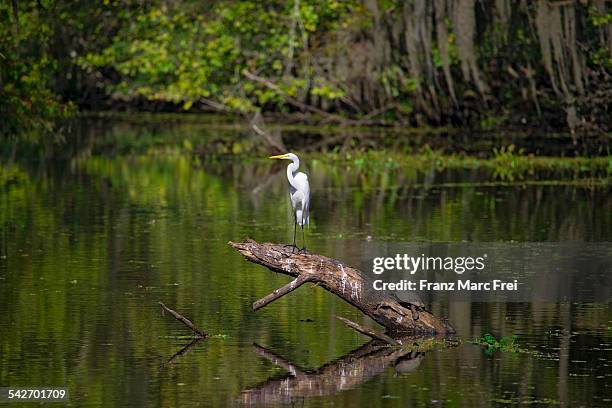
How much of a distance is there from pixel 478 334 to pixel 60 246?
24.5 feet

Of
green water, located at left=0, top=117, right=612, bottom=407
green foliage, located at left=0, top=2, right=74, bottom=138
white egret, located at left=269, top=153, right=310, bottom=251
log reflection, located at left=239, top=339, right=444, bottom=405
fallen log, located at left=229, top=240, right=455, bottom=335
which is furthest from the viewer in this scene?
green foliage, located at left=0, top=2, right=74, bottom=138

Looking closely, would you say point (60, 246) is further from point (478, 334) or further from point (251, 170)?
point (251, 170)

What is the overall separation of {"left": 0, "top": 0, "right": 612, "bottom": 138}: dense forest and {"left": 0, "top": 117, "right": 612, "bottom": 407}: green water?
4843 mm

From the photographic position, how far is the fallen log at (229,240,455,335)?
13.5 m

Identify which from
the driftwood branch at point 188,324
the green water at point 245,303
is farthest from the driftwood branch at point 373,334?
the driftwood branch at point 188,324

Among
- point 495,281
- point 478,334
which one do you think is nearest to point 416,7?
point 495,281

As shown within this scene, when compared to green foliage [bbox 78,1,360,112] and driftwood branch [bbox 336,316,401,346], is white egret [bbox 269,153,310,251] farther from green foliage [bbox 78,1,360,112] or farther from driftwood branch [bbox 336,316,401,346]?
green foliage [bbox 78,1,360,112]

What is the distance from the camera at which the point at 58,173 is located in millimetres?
32781

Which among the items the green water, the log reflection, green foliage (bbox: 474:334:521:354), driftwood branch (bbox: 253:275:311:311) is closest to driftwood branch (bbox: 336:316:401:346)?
the log reflection

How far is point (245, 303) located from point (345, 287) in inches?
87.8

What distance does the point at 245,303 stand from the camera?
15.8 metres

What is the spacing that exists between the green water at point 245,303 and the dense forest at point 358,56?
4843 millimetres

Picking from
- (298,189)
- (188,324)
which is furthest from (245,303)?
(188,324)

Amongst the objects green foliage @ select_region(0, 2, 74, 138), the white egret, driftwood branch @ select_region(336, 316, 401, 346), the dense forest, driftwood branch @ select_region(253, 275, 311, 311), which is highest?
the dense forest
